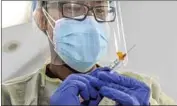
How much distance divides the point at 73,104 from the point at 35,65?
103 centimetres

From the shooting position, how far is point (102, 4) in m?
1.53

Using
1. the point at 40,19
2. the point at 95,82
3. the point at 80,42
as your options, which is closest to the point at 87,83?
the point at 95,82

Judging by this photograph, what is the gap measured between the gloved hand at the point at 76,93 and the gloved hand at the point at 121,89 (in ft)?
0.09

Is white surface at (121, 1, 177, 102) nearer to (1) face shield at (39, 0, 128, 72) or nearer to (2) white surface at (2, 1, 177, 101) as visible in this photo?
(2) white surface at (2, 1, 177, 101)

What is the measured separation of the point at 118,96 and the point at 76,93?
122mm

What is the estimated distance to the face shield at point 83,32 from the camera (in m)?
1.47

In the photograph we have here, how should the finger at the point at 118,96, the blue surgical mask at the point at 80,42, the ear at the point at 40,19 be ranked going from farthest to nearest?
the ear at the point at 40,19 < the blue surgical mask at the point at 80,42 < the finger at the point at 118,96

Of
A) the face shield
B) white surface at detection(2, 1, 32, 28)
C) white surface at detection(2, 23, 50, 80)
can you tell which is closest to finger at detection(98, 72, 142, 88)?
the face shield

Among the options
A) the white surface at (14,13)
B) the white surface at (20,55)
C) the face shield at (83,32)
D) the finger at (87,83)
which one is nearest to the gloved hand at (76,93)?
the finger at (87,83)

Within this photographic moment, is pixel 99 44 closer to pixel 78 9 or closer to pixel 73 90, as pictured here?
pixel 78 9

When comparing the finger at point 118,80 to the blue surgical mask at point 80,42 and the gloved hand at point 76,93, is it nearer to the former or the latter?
the gloved hand at point 76,93

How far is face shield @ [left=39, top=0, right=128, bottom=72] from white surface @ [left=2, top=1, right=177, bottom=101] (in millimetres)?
522

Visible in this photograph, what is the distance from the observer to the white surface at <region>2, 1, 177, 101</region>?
2059 mm

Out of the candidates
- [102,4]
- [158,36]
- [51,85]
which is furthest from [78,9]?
[158,36]
